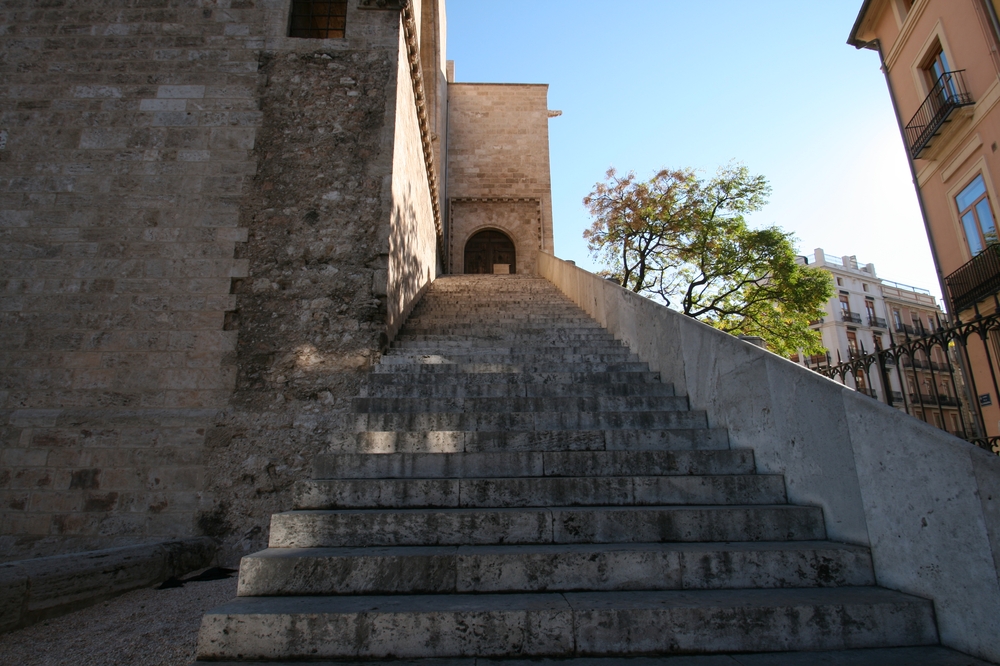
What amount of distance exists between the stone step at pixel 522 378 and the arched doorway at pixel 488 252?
15322 mm

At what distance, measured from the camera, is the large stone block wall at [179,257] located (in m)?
5.12

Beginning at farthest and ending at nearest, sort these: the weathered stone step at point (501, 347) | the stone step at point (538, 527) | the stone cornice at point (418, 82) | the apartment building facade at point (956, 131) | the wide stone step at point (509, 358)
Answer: the apartment building facade at point (956, 131) < the stone cornice at point (418, 82) < the weathered stone step at point (501, 347) < the wide stone step at point (509, 358) < the stone step at point (538, 527)

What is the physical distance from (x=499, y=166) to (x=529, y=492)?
799 inches

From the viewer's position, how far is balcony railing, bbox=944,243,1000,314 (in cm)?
941

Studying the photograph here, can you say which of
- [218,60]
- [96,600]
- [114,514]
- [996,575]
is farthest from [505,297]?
[996,575]

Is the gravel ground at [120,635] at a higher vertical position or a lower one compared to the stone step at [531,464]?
lower

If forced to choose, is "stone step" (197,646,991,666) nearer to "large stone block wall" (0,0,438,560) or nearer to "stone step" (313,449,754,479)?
"stone step" (313,449,754,479)

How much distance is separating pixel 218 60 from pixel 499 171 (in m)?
16.0

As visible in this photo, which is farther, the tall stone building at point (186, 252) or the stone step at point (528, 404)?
the tall stone building at point (186, 252)

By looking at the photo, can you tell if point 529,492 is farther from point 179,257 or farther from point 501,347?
point 179,257

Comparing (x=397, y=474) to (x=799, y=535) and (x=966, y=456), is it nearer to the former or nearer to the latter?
(x=799, y=535)

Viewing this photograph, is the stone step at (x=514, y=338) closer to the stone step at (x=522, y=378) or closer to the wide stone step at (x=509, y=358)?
the wide stone step at (x=509, y=358)

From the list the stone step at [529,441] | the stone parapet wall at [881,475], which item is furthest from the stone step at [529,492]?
the stone step at [529,441]

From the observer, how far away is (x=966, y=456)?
218cm
